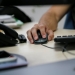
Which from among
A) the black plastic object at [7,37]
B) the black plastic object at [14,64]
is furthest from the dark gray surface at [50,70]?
the black plastic object at [7,37]

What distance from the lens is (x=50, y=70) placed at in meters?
0.54

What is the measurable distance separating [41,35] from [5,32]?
0.17 metres

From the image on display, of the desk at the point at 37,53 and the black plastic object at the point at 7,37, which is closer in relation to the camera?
the desk at the point at 37,53

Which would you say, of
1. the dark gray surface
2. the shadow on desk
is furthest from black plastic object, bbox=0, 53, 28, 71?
the shadow on desk

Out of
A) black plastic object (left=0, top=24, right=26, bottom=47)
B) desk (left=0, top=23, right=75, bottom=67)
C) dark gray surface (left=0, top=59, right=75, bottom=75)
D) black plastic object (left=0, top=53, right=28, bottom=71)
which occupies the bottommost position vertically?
dark gray surface (left=0, top=59, right=75, bottom=75)

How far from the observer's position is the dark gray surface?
51 centimetres

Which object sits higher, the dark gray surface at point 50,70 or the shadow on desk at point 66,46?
the shadow on desk at point 66,46

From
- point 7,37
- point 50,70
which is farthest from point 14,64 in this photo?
point 7,37

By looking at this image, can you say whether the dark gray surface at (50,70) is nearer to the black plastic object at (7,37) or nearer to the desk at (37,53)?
the desk at (37,53)

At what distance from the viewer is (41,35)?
827mm

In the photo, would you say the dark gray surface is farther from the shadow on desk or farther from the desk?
the shadow on desk

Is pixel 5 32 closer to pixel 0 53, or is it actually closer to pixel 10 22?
pixel 0 53

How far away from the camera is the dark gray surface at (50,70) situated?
1.68ft

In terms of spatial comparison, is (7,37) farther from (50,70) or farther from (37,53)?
(50,70)
